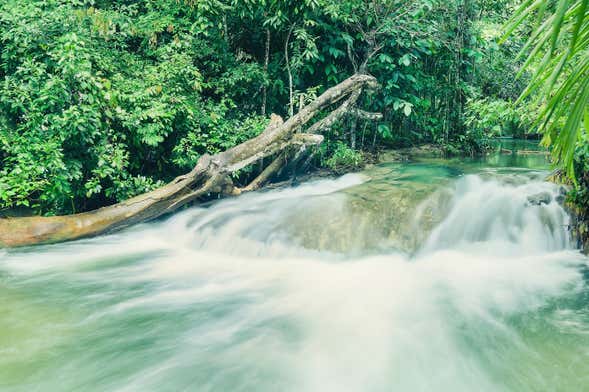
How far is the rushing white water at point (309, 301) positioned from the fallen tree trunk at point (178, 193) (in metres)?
0.20

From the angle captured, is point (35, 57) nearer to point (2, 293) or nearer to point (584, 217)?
point (2, 293)

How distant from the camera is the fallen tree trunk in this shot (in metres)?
4.96

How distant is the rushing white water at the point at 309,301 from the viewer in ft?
9.33

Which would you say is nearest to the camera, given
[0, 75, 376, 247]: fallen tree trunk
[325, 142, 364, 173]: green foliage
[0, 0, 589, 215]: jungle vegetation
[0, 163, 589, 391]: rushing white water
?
[0, 163, 589, 391]: rushing white water

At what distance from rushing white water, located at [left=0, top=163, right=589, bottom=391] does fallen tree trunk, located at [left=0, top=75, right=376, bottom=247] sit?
20 cm

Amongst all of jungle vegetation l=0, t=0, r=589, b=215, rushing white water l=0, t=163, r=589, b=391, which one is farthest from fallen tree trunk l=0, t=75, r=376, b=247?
jungle vegetation l=0, t=0, r=589, b=215

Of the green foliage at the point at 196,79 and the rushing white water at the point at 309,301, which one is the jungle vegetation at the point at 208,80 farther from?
the rushing white water at the point at 309,301

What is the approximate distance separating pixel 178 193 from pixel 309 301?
251 cm

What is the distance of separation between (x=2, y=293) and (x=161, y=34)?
5010mm

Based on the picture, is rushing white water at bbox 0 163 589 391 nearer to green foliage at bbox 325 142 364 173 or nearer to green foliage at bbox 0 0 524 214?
green foliage at bbox 0 0 524 214

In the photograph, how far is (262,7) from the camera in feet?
23.5

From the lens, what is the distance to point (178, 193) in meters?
5.55

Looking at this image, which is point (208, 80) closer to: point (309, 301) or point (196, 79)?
point (196, 79)

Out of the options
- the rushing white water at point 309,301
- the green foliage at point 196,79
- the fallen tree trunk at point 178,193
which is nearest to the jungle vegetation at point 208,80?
the green foliage at point 196,79
